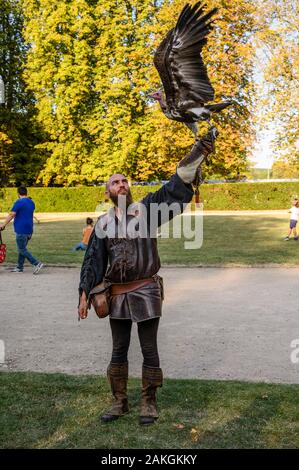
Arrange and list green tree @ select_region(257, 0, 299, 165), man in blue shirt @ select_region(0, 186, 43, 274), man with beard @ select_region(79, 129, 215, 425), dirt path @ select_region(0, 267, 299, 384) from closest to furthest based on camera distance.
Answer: man with beard @ select_region(79, 129, 215, 425) → dirt path @ select_region(0, 267, 299, 384) → man in blue shirt @ select_region(0, 186, 43, 274) → green tree @ select_region(257, 0, 299, 165)

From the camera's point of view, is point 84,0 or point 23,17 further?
point 23,17

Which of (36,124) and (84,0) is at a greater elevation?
(84,0)

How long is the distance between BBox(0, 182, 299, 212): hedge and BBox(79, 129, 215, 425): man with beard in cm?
3337

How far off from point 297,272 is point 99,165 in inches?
1095

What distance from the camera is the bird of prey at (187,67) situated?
4.23 meters

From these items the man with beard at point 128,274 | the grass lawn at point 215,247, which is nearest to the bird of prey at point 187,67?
the man with beard at point 128,274

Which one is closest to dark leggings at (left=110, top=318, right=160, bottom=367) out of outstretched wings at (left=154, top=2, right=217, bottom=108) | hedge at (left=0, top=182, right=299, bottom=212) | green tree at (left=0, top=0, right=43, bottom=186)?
outstretched wings at (left=154, top=2, right=217, bottom=108)

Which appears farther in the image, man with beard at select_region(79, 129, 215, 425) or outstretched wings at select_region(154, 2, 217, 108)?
man with beard at select_region(79, 129, 215, 425)

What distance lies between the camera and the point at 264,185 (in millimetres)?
39344

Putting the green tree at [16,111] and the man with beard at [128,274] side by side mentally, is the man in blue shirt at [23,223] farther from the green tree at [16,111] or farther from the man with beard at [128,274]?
the green tree at [16,111]

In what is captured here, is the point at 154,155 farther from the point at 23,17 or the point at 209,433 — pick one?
the point at 209,433

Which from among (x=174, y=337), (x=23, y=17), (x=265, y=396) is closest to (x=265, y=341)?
(x=174, y=337)

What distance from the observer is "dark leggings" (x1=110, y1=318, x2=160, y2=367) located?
477 centimetres

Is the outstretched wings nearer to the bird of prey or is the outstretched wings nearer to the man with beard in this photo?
the bird of prey
